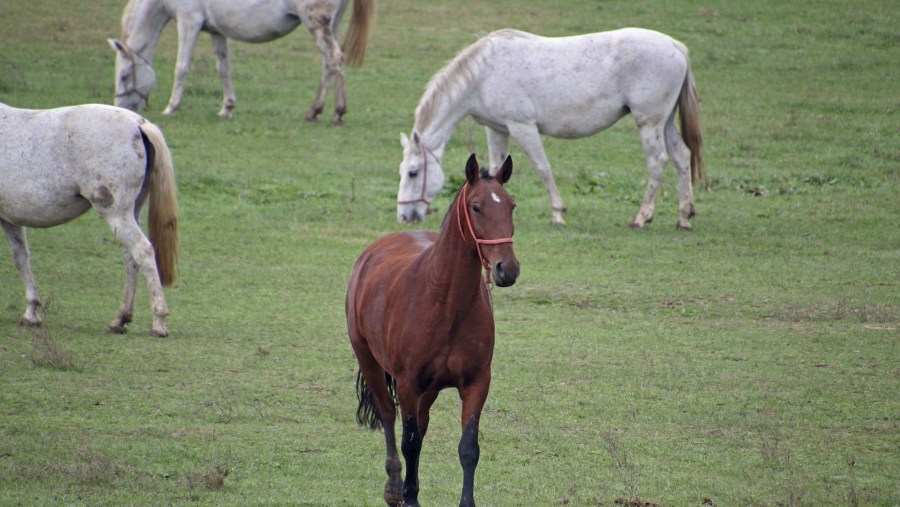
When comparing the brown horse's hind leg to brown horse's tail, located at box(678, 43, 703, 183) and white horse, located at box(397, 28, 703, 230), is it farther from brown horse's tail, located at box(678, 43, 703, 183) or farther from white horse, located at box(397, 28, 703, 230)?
A: brown horse's tail, located at box(678, 43, 703, 183)

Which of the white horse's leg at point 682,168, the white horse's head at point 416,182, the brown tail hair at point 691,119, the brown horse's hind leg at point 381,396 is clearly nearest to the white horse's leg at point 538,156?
the white horse's head at point 416,182

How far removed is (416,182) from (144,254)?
15.3 feet

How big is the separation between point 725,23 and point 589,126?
11521mm

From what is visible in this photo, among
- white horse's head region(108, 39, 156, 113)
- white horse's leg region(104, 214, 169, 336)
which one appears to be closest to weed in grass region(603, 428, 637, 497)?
white horse's leg region(104, 214, 169, 336)

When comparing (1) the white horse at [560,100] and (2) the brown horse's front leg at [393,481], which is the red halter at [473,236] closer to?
(2) the brown horse's front leg at [393,481]

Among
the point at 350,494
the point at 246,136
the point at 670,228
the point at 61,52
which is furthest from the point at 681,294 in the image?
the point at 61,52

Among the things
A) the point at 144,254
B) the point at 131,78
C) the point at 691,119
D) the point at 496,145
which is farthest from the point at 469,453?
the point at 131,78

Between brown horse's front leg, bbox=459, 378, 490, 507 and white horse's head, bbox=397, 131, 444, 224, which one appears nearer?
brown horse's front leg, bbox=459, 378, 490, 507

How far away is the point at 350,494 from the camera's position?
6008 millimetres

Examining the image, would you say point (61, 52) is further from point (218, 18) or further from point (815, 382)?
point (815, 382)

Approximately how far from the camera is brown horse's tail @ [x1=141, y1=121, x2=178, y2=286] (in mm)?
8875

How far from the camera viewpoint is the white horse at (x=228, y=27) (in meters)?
16.9

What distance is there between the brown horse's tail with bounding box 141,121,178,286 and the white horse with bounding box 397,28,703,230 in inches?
165

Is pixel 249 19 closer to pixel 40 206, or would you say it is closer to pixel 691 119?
pixel 691 119
